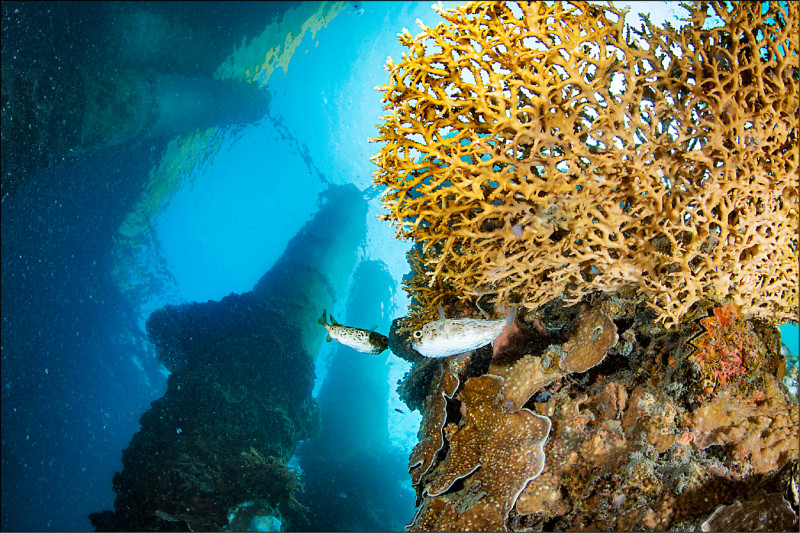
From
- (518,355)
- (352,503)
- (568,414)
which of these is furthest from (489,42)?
(352,503)

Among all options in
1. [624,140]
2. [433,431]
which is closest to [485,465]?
[433,431]

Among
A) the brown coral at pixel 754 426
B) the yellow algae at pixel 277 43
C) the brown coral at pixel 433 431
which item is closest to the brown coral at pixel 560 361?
the brown coral at pixel 433 431

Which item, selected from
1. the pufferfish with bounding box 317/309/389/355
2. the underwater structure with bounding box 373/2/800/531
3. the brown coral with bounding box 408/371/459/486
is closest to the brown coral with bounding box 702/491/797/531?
the underwater structure with bounding box 373/2/800/531

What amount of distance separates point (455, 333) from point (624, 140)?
2058 millimetres

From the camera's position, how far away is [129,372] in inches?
1199

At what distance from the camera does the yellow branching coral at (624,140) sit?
2314 millimetres

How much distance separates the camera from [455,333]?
9.54 feet

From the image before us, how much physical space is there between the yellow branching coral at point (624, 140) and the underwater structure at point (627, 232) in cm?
2

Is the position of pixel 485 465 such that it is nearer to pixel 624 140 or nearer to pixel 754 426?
pixel 754 426

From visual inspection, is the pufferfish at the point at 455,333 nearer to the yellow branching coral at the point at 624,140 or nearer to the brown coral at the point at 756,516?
the yellow branching coral at the point at 624,140

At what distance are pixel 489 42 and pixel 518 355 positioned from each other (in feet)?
9.68

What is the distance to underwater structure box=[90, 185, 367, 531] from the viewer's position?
26.2ft

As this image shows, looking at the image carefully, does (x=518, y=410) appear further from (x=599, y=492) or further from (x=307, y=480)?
(x=307, y=480)

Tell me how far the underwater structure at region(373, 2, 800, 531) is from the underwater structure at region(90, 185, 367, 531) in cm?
774
